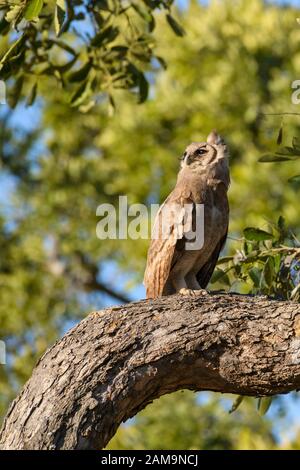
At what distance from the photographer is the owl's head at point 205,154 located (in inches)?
258

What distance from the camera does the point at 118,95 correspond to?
54.3 ft

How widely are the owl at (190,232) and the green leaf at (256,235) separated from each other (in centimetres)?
66

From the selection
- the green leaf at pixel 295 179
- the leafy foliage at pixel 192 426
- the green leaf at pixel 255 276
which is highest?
the green leaf at pixel 295 179

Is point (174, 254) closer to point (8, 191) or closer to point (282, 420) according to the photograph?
point (282, 420)

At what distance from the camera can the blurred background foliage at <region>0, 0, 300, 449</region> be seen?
13.6 meters

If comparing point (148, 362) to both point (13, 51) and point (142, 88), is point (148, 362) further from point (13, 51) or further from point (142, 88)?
point (142, 88)

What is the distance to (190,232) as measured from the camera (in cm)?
608

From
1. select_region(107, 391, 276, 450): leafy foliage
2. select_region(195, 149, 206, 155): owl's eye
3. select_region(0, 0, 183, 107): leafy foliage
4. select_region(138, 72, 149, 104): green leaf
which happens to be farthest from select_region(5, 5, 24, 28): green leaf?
select_region(107, 391, 276, 450): leafy foliage

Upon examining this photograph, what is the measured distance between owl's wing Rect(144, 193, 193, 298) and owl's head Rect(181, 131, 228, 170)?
0.42 meters

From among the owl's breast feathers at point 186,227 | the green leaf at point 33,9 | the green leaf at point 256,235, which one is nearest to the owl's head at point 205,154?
the owl's breast feathers at point 186,227

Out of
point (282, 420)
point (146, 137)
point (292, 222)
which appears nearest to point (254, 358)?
point (292, 222)

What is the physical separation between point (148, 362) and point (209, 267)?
6.22ft

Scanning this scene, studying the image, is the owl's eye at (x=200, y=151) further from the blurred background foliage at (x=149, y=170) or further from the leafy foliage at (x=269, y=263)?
the blurred background foliage at (x=149, y=170)

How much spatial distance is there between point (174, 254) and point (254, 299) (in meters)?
1.19
